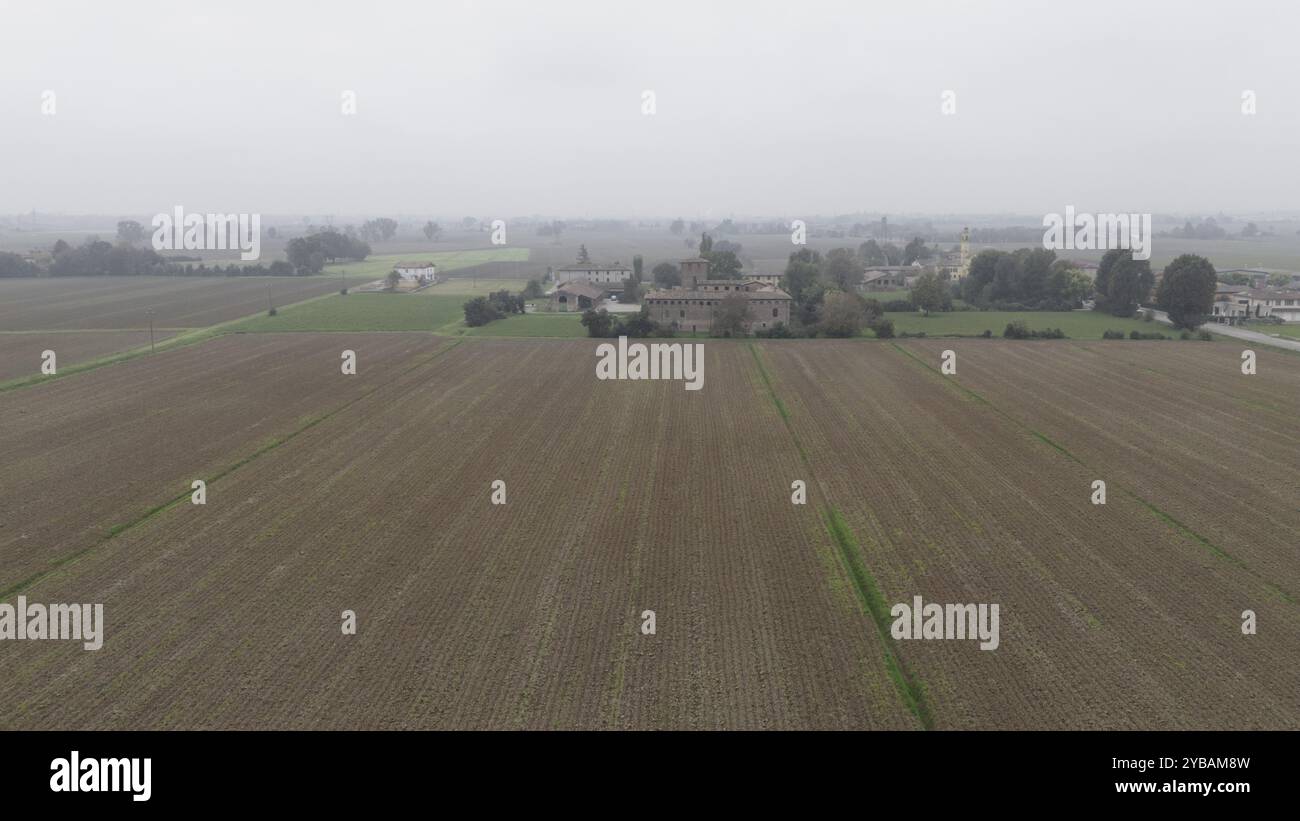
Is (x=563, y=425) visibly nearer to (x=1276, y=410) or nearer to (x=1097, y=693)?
(x=1097, y=693)

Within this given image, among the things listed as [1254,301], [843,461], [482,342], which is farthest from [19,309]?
[1254,301]

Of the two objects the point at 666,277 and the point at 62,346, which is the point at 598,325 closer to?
the point at 62,346

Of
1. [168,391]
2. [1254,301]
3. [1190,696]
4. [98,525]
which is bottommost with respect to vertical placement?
[1190,696]

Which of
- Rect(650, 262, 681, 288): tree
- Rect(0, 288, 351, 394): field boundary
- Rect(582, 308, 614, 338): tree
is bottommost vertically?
Rect(0, 288, 351, 394): field boundary

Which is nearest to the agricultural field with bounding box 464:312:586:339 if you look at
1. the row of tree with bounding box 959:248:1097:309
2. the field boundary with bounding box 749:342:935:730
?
the field boundary with bounding box 749:342:935:730

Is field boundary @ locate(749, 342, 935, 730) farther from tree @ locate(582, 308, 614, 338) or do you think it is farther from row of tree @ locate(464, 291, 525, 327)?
row of tree @ locate(464, 291, 525, 327)
